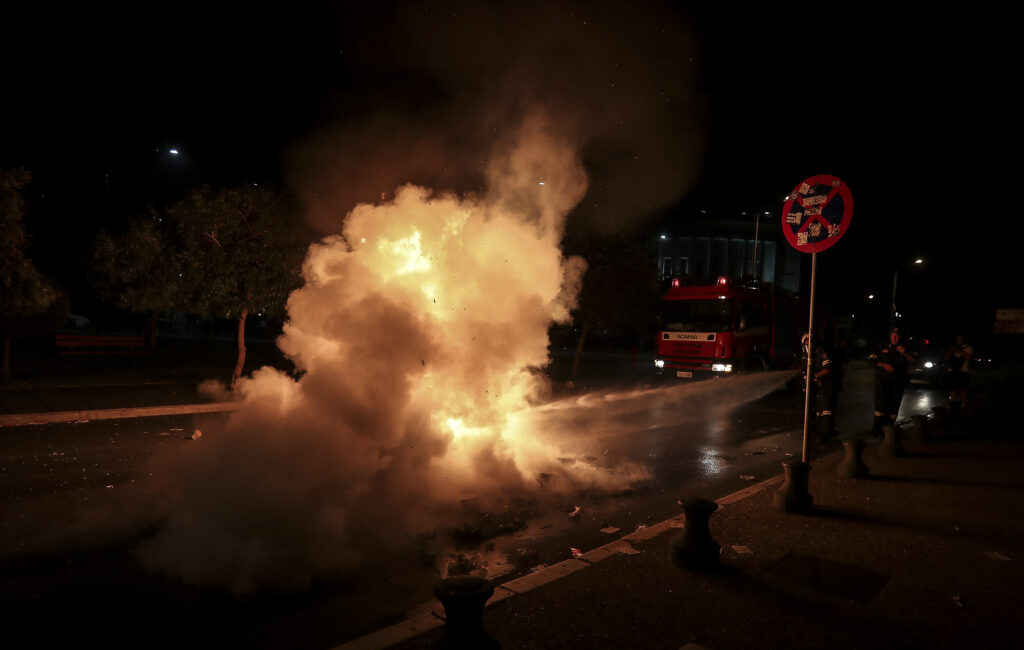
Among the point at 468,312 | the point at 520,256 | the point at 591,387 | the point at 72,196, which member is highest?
the point at 72,196

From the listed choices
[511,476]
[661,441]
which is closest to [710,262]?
[661,441]

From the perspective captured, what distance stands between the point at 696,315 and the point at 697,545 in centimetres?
1430

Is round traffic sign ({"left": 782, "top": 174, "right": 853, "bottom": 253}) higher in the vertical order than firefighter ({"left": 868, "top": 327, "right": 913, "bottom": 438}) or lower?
higher

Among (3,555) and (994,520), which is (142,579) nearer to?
(3,555)

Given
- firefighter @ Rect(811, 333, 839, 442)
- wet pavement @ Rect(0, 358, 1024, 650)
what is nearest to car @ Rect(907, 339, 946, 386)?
firefighter @ Rect(811, 333, 839, 442)

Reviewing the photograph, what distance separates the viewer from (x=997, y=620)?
3621mm

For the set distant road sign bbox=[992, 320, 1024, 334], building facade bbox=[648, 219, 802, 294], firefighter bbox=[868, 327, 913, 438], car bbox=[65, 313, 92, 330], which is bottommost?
car bbox=[65, 313, 92, 330]

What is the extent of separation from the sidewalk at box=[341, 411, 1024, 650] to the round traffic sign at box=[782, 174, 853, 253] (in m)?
2.70

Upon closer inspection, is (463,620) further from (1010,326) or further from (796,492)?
(1010,326)

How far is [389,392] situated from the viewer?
5672mm

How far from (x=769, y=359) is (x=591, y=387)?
18.8 ft

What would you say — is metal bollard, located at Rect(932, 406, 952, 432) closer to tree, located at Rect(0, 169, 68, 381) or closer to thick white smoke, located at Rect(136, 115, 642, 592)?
thick white smoke, located at Rect(136, 115, 642, 592)

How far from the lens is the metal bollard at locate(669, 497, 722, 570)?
4.26 metres

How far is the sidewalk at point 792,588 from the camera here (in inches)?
133
